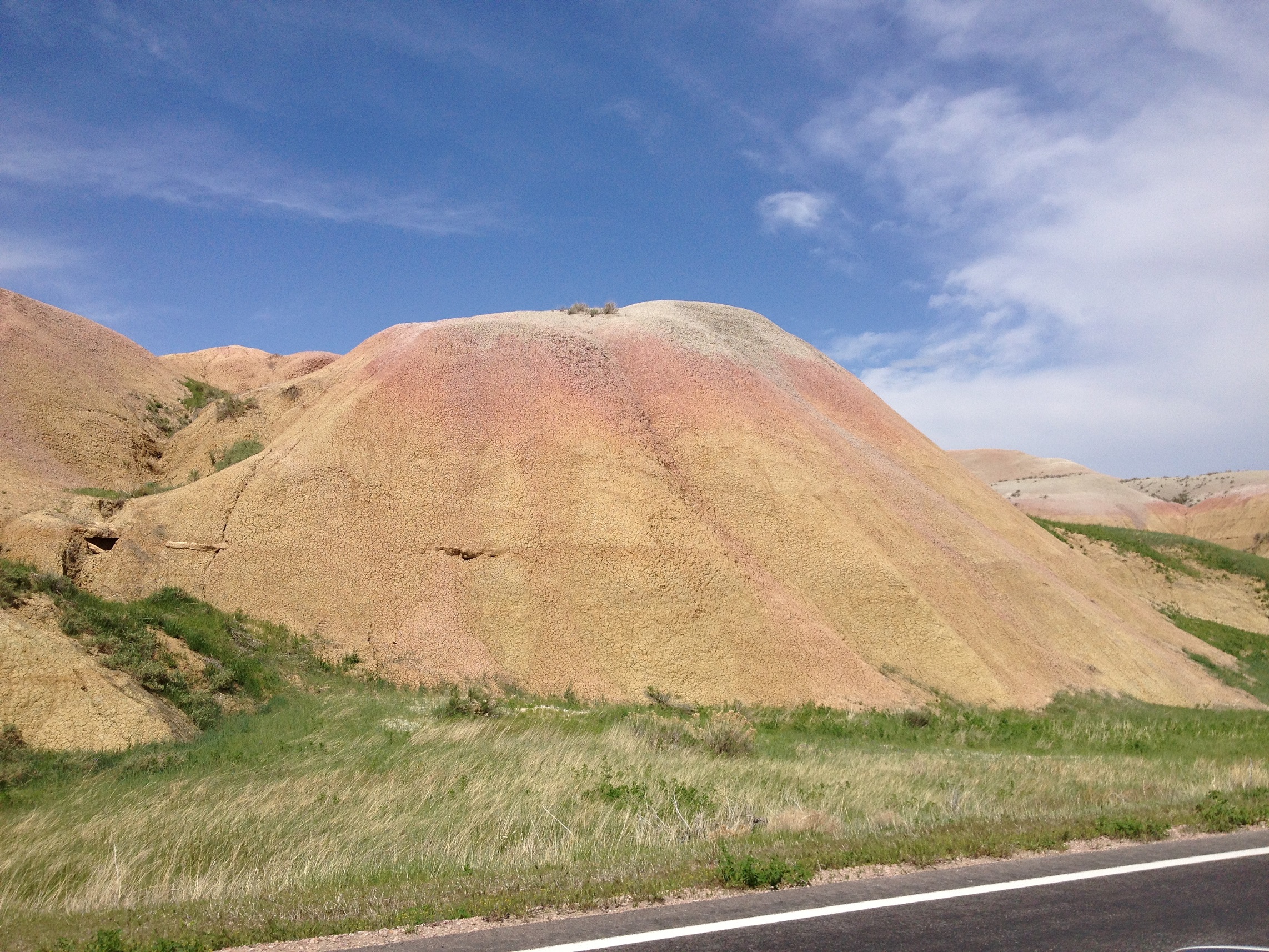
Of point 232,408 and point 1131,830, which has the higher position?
point 232,408

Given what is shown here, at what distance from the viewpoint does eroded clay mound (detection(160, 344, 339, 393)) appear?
142 ft

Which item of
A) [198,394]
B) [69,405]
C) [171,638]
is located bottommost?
[171,638]

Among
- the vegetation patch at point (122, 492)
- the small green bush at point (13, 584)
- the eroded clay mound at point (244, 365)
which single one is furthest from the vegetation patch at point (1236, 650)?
the eroded clay mound at point (244, 365)

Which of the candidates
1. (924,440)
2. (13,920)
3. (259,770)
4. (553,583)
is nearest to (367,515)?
(553,583)

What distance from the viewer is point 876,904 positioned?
5723 millimetres

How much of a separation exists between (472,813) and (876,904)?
464 centimetres

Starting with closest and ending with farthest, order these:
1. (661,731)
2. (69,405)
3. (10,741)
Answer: (10,741) → (661,731) → (69,405)

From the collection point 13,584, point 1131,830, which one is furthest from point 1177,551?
point 13,584

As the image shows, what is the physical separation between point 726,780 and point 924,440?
2443 centimetres

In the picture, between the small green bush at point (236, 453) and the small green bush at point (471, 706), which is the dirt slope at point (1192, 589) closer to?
the small green bush at point (471, 706)

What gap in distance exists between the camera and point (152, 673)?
12.9 meters

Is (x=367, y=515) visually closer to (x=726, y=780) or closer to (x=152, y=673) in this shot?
(x=152, y=673)

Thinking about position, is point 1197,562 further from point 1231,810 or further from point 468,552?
point 1231,810

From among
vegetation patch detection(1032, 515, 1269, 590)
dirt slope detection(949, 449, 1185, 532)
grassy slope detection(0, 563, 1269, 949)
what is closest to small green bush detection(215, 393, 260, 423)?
grassy slope detection(0, 563, 1269, 949)
